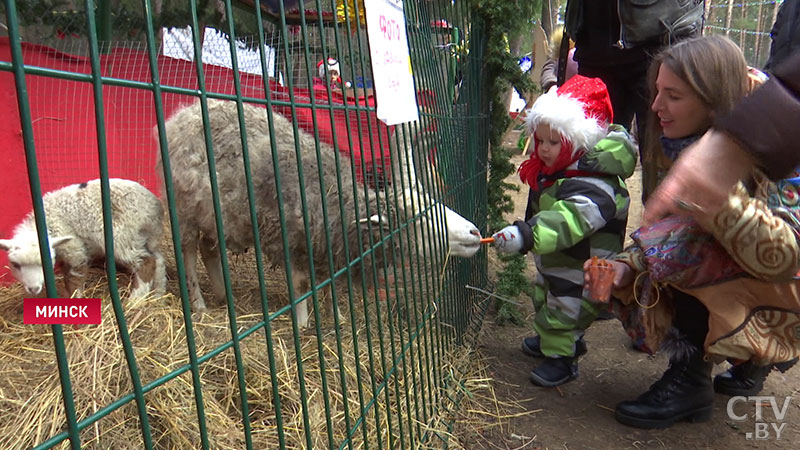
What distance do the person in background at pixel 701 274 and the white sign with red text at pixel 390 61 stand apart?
1057 mm

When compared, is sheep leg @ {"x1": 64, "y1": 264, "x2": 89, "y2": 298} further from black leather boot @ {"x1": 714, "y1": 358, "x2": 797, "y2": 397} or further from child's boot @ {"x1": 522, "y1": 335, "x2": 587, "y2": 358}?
Answer: black leather boot @ {"x1": 714, "y1": 358, "x2": 797, "y2": 397}

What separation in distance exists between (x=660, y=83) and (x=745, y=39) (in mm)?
22770

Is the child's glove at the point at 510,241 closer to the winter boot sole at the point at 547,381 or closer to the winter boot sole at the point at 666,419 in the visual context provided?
the winter boot sole at the point at 547,381

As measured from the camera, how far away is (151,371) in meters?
1.95

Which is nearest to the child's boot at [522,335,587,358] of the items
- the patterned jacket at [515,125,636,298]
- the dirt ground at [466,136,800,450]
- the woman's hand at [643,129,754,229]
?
the dirt ground at [466,136,800,450]

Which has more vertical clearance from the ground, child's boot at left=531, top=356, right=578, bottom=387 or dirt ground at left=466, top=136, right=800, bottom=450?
child's boot at left=531, top=356, right=578, bottom=387

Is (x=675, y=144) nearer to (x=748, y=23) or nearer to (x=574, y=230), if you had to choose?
(x=574, y=230)

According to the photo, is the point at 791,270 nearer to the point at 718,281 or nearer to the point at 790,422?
the point at 718,281

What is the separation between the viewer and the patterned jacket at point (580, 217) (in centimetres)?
262

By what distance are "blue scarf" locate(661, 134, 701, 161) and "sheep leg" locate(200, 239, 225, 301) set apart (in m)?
2.75

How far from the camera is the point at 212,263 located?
12.0ft

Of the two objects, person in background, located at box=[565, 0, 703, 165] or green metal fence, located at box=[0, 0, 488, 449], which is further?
person in background, located at box=[565, 0, 703, 165]

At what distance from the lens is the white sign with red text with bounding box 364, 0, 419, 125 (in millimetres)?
1624

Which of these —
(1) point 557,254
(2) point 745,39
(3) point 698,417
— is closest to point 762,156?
(1) point 557,254
